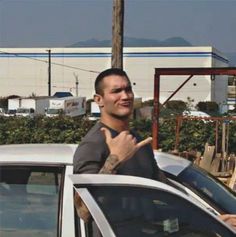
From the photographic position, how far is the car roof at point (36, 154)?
270 cm

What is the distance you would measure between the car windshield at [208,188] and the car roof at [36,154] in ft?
2.31

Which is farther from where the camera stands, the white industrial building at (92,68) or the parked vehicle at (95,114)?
the white industrial building at (92,68)

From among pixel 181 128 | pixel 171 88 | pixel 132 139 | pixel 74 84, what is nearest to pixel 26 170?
pixel 132 139

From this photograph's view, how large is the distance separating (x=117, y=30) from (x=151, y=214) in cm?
963

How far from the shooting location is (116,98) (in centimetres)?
252

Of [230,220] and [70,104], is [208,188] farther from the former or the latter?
[70,104]

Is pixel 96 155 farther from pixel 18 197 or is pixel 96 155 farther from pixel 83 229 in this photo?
pixel 18 197

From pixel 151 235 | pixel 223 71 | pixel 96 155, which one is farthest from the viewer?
pixel 223 71

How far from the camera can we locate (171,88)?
2504 inches

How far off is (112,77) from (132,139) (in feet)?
1.42

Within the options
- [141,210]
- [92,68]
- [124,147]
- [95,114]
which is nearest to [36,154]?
[124,147]

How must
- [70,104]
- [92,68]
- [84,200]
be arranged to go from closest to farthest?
[84,200], [70,104], [92,68]

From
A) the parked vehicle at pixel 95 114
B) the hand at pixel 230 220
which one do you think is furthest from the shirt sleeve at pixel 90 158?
the hand at pixel 230 220

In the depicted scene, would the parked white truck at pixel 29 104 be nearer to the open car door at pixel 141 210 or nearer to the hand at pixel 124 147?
the hand at pixel 124 147
